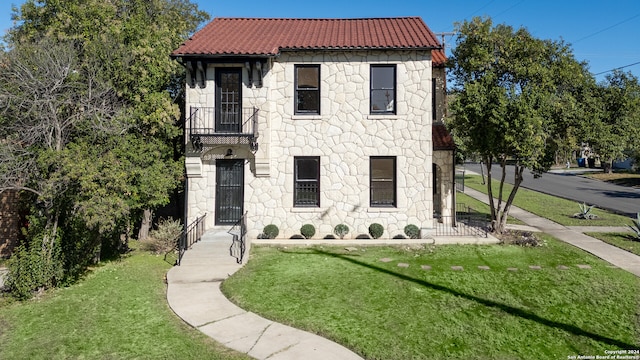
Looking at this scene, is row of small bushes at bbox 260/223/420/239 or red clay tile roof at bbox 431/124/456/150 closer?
row of small bushes at bbox 260/223/420/239

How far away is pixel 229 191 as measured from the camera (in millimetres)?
13852

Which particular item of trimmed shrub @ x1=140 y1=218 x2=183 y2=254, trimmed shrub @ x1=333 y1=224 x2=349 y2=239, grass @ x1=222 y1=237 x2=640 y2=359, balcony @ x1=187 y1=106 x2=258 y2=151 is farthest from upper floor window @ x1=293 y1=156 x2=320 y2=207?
trimmed shrub @ x1=140 y1=218 x2=183 y2=254

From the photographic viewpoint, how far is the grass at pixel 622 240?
13023 millimetres

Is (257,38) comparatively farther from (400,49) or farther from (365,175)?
(365,175)

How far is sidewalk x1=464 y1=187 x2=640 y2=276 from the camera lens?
1139 cm

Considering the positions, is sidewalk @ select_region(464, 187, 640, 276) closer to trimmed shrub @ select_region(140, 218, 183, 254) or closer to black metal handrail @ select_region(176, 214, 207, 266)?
black metal handrail @ select_region(176, 214, 207, 266)

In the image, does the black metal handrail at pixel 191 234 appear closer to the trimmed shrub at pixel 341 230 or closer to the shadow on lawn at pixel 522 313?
the trimmed shrub at pixel 341 230

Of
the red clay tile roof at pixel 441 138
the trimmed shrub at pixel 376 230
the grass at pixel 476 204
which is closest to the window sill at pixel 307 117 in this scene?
the trimmed shrub at pixel 376 230

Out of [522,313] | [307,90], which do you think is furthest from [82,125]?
[522,313]

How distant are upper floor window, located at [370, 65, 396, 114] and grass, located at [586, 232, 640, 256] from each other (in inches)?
379

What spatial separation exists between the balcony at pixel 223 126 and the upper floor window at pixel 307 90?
6.30 ft

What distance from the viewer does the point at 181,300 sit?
8.30 metres

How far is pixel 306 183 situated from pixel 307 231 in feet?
6.03

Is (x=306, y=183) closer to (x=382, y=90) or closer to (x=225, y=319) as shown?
(x=382, y=90)
